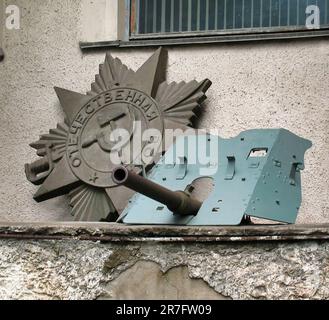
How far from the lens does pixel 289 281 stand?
2309 millimetres

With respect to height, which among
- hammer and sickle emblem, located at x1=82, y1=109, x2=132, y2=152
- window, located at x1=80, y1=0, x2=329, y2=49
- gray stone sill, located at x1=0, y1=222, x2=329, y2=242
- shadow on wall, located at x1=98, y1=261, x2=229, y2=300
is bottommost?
shadow on wall, located at x1=98, y1=261, x2=229, y2=300

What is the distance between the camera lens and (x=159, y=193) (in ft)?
8.25

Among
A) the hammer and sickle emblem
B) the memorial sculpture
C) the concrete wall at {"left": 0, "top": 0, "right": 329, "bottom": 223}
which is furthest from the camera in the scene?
the hammer and sickle emblem

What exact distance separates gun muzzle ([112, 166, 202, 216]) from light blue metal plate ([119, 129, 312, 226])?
0.10 ft

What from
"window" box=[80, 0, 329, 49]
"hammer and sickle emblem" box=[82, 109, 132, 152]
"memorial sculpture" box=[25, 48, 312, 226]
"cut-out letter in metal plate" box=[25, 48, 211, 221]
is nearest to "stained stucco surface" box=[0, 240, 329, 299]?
"memorial sculpture" box=[25, 48, 312, 226]

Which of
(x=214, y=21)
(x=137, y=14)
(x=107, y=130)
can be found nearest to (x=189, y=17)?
(x=214, y=21)

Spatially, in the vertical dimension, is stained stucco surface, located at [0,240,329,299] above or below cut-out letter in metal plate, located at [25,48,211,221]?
below

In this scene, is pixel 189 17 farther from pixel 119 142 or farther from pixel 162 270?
pixel 162 270

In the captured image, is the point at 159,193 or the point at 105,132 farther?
the point at 105,132

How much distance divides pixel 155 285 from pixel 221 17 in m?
1.80

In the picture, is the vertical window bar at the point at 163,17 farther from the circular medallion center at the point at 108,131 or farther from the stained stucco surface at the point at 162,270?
the stained stucco surface at the point at 162,270

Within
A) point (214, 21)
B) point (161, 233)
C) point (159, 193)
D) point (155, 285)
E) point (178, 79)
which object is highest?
point (214, 21)

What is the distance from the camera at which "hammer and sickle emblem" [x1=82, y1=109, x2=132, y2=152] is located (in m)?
3.77

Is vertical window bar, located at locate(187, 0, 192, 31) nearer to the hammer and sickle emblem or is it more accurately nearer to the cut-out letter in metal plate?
the cut-out letter in metal plate
